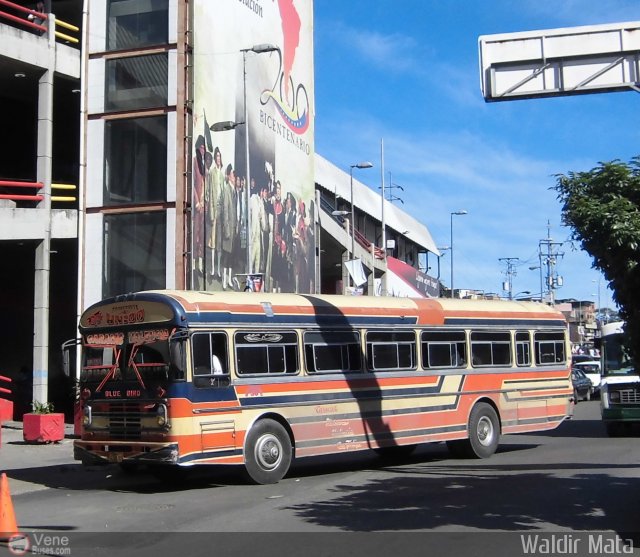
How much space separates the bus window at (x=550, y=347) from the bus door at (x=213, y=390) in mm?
8049

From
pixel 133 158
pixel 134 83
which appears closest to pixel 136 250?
pixel 133 158

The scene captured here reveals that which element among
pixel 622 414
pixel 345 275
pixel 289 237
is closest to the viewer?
pixel 622 414

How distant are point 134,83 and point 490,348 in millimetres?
15901

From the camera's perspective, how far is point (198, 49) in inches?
1058

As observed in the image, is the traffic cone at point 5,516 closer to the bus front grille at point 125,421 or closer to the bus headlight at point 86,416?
the bus front grille at point 125,421

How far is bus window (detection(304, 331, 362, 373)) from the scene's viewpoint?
13.9 m

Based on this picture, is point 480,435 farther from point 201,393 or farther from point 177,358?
point 177,358

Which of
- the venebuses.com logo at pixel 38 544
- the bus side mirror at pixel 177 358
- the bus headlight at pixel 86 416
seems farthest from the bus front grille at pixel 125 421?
the venebuses.com logo at pixel 38 544

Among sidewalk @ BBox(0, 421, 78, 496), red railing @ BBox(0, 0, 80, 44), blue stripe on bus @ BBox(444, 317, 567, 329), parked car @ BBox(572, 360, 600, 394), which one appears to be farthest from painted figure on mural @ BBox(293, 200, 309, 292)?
blue stripe on bus @ BBox(444, 317, 567, 329)

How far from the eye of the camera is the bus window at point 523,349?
17281 mm

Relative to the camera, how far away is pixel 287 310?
1373cm

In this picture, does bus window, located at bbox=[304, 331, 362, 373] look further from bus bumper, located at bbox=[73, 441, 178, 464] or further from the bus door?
bus bumper, located at bbox=[73, 441, 178, 464]

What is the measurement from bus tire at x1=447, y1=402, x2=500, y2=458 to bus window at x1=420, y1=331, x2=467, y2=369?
108cm

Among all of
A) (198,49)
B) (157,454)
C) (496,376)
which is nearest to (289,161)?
(198,49)
